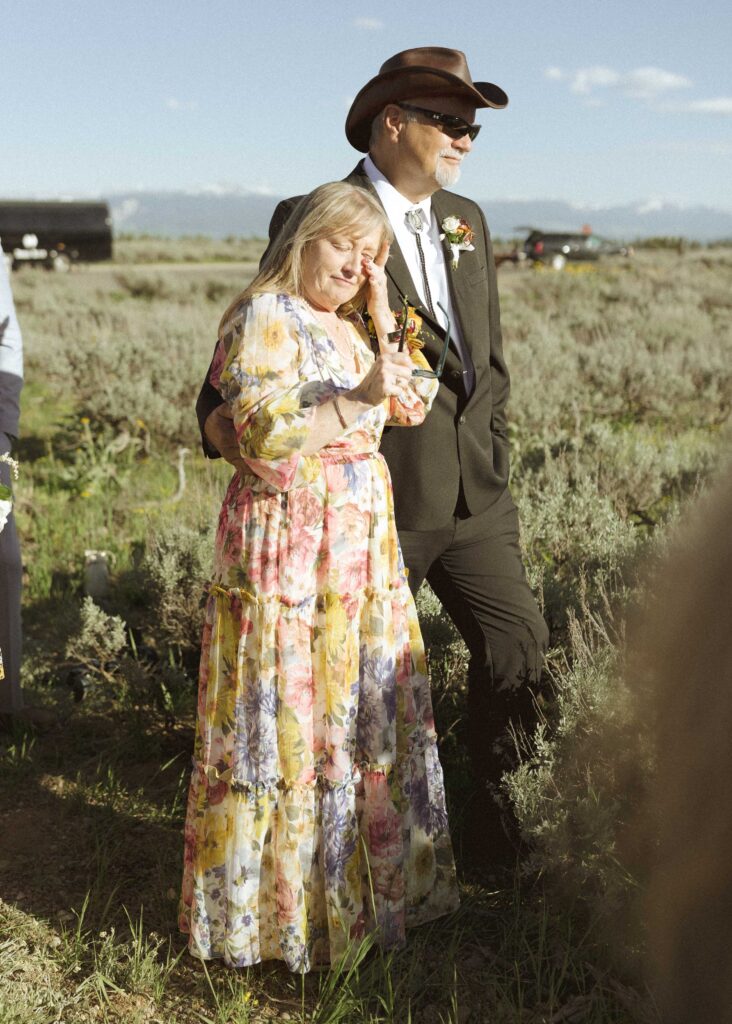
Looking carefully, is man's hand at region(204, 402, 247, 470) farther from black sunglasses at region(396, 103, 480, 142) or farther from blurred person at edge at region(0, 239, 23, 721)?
blurred person at edge at region(0, 239, 23, 721)

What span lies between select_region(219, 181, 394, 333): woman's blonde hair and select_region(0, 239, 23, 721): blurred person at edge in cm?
144

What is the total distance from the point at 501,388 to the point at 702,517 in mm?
1345

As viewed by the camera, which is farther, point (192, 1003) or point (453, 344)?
point (453, 344)

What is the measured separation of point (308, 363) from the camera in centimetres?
229

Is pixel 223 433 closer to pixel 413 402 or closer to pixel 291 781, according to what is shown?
pixel 413 402

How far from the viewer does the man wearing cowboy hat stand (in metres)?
2.75

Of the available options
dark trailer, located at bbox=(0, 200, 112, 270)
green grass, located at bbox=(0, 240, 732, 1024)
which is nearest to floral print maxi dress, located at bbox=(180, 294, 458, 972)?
green grass, located at bbox=(0, 240, 732, 1024)

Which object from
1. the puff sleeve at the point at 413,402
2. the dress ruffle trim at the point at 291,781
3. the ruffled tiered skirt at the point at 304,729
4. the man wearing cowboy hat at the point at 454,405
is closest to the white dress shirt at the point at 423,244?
the man wearing cowboy hat at the point at 454,405

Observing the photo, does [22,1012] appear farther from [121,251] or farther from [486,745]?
[121,251]

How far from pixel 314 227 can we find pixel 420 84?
742 millimetres

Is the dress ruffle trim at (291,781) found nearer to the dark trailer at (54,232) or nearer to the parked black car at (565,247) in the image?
the dark trailer at (54,232)

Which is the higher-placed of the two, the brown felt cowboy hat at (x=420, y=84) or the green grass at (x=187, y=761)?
the brown felt cowboy hat at (x=420, y=84)

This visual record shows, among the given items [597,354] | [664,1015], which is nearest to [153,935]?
[664,1015]

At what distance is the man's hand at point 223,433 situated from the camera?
240 cm
